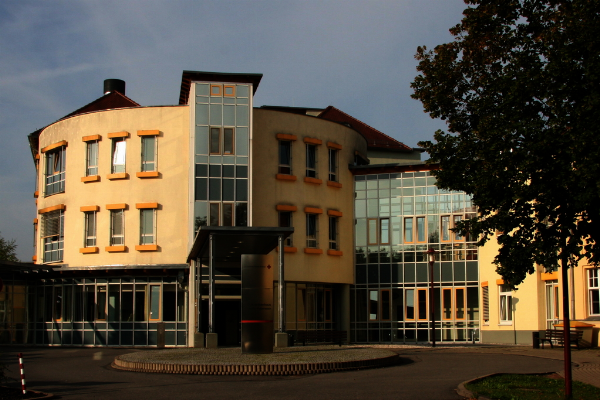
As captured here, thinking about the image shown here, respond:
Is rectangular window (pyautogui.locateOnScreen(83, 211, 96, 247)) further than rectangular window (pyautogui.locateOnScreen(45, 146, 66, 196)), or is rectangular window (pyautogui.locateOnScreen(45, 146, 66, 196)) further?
rectangular window (pyautogui.locateOnScreen(45, 146, 66, 196))

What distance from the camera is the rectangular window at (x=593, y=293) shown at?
2823 centimetres

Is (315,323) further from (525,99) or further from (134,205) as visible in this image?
(525,99)

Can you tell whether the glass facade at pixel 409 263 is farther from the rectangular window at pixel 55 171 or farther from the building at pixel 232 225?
the rectangular window at pixel 55 171

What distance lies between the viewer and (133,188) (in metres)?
33.8

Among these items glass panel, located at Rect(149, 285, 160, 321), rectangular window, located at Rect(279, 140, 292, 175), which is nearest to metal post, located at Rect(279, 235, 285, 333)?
glass panel, located at Rect(149, 285, 160, 321)

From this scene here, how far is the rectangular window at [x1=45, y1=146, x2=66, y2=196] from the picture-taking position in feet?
118

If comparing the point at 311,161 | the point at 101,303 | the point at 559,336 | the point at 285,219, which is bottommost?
the point at 559,336

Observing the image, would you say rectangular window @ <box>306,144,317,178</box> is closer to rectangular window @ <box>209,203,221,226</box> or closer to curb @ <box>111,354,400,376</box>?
rectangular window @ <box>209,203,221,226</box>

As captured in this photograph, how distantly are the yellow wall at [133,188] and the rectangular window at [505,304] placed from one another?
15.0 m

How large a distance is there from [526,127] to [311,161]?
953 inches

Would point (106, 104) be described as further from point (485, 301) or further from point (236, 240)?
point (485, 301)

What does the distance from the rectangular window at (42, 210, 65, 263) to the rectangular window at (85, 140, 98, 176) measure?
265 cm

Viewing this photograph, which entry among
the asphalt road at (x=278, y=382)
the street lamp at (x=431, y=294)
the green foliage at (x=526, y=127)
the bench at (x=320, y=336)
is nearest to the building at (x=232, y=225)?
the street lamp at (x=431, y=294)

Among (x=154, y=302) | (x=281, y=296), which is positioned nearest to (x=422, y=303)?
(x=154, y=302)
